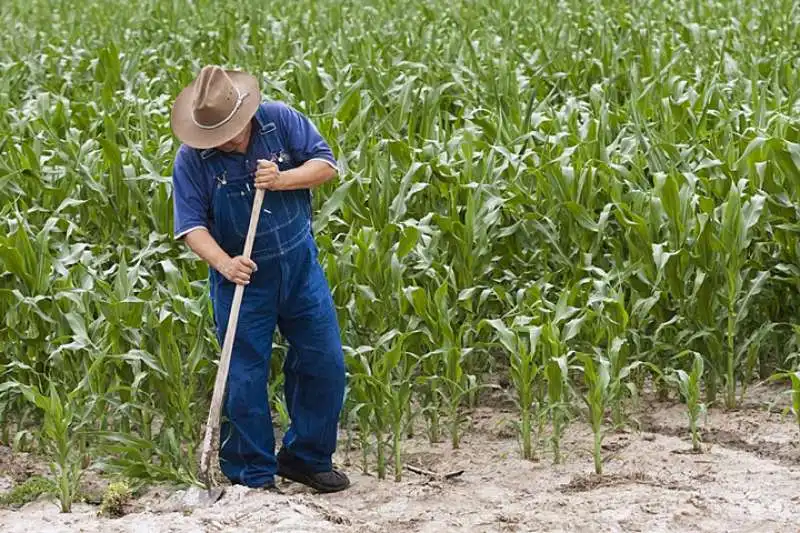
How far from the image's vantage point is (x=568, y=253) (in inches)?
235

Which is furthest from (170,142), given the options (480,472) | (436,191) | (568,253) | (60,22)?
(60,22)

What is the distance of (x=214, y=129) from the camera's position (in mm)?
4430

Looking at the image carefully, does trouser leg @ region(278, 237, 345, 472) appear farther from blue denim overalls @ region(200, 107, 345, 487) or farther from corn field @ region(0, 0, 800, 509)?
corn field @ region(0, 0, 800, 509)

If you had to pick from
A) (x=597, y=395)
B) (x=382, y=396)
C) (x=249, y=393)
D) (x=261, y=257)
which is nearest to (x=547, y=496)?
(x=597, y=395)

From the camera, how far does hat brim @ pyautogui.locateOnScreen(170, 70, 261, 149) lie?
4418 mm

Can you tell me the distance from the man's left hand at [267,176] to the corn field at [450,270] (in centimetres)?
69

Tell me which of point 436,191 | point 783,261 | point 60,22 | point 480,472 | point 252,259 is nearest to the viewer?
point 252,259

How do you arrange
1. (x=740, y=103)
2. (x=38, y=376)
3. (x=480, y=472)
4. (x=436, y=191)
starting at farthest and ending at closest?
(x=740, y=103) → (x=436, y=191) → (x=38, y=376) → (x=480, y=472)

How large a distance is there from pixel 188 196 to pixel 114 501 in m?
1.02

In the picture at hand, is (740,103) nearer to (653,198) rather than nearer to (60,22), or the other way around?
(653,198)

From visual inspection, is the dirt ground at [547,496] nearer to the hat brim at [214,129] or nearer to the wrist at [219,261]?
the wrist at [219,261]

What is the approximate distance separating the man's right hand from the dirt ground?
70cm

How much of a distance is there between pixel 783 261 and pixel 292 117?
2.26 metres

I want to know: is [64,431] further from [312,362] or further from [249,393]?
[312,362]
